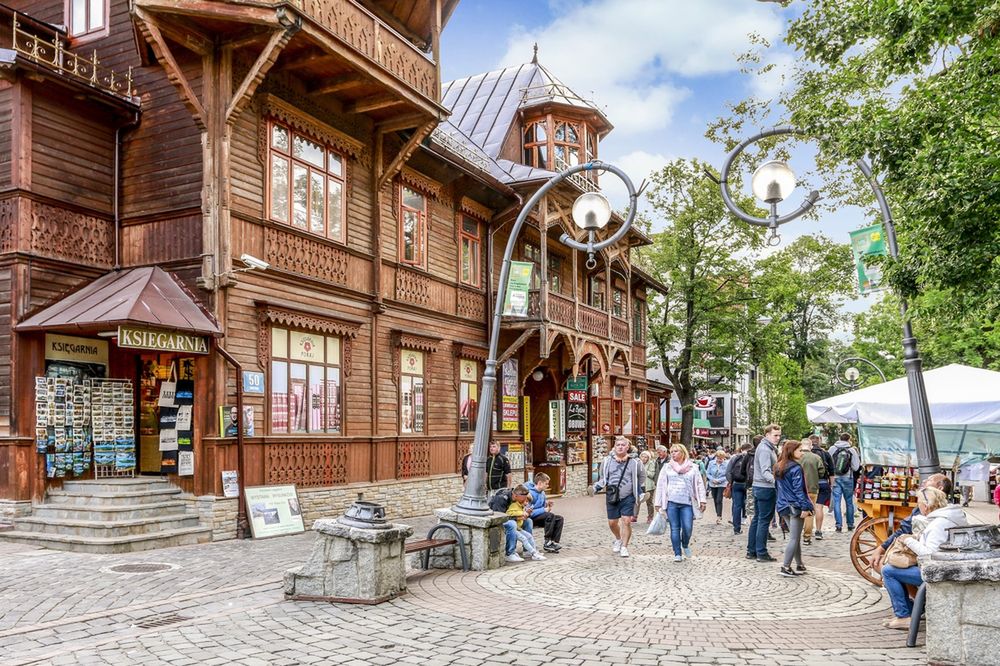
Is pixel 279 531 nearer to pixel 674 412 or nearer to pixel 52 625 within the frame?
pixel 52 625

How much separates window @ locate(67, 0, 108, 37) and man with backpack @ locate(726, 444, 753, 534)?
1421 centimetres

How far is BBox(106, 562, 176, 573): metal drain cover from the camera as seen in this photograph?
35.9 ft

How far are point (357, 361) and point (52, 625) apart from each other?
10.1 meters

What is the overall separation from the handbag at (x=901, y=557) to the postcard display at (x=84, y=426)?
39.0 ft

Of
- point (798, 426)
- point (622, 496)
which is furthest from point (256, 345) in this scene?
point (798, 426)

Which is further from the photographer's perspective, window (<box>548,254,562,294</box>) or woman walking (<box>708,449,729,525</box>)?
window (<box>548,254,562,294</box>)

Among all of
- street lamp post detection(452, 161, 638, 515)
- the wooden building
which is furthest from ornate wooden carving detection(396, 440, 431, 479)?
street lamp post detection(452, 161, 638, 515)

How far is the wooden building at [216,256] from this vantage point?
13.6 metres

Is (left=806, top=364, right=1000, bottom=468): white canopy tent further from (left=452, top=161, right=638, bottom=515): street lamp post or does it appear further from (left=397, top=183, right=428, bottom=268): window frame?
(left=397, top=183, right=428, bottom=268): window frame

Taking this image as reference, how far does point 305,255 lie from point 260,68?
3.56m

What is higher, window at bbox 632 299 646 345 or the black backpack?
window at bbox 632 299 646 345

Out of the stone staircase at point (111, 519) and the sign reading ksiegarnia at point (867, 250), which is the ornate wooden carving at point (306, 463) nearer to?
the stone staircase at point (111, 519)

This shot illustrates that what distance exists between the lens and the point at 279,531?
14.8 meters

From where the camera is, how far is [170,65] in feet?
45.4
